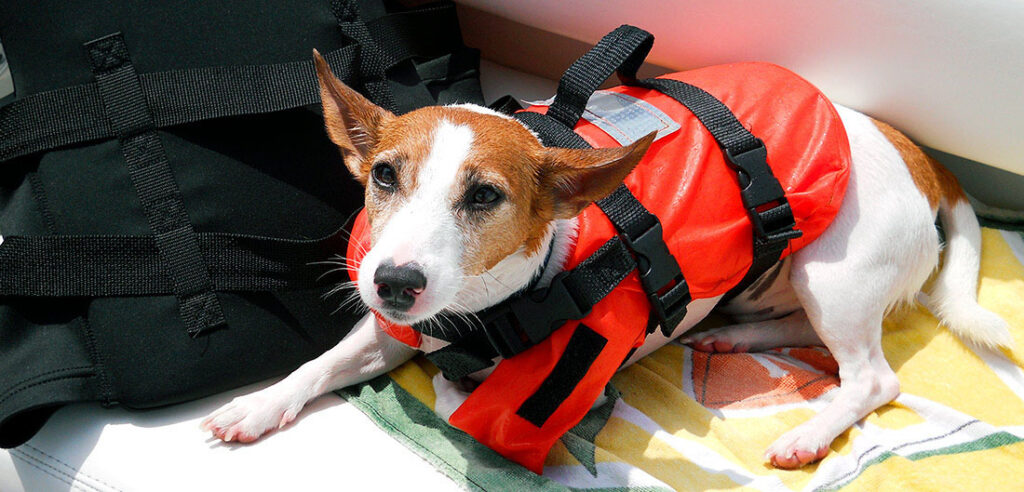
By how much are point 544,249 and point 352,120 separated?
50 centimetres

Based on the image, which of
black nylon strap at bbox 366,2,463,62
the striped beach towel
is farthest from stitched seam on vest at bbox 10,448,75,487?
black nylon strap at bbox 366,2,463,62

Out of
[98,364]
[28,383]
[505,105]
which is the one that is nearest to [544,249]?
[505,105]

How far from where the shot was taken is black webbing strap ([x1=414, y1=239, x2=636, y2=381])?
1627mm

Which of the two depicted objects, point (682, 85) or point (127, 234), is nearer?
point (127, 234)

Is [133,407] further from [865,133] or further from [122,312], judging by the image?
[865,133]

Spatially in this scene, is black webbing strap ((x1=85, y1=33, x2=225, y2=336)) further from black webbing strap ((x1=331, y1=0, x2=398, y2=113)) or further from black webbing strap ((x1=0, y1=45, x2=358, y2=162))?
black webbing strap ((x1=331, y1=0, x2=398, y2=113))

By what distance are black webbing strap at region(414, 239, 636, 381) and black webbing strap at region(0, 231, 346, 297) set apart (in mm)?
406

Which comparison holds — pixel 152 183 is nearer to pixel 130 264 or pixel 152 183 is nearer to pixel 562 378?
pixel 130 264

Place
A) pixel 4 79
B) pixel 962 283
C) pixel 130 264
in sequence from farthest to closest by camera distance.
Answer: pixel 962 283, pixel 4 79, pixel 130 264

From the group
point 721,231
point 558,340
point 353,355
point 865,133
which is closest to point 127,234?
point 353,355

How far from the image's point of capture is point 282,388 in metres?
1.78

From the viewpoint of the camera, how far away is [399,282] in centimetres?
134

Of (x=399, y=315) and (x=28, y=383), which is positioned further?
(x=28, y=383)

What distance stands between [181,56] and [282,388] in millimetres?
821
